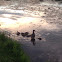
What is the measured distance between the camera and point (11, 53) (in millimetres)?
10086

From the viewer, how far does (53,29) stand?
15.3 meters

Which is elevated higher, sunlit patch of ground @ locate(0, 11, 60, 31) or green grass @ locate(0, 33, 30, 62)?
sunlit patch of ground @ locate(0, 11, 60, 31)

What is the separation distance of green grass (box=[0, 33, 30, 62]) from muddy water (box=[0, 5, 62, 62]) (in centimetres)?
72

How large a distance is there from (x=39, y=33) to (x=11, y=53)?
15.5 ft

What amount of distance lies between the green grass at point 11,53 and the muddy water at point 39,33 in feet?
2.37

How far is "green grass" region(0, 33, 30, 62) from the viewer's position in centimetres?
929

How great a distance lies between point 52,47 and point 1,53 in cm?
352

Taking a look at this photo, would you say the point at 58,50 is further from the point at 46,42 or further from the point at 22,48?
the point at 22,48

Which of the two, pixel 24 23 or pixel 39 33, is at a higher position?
pixel 24 23

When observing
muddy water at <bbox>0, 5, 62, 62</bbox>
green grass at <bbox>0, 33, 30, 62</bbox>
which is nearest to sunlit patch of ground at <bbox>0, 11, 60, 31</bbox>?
muddy water at <bbox>0, 5, 62, 62</bbox>

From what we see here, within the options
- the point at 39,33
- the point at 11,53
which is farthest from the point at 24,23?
the point at 11,53

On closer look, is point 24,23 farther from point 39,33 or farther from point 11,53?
point 11,53

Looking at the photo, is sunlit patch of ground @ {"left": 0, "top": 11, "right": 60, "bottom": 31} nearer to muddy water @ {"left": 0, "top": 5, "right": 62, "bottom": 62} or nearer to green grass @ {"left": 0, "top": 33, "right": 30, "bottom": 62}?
muddy water @ {"left": 0, "top": 5, "right": 62, "bottom": 62}

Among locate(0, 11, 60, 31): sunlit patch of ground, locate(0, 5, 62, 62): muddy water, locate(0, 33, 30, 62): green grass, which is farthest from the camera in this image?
locate(0, 11, 60, 31): sunlit patch of ground
